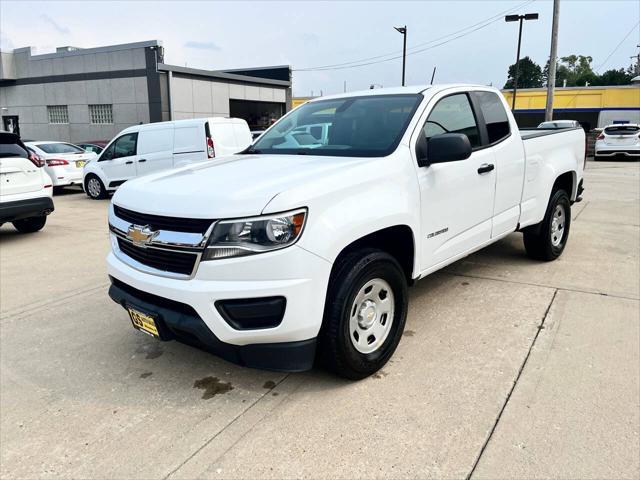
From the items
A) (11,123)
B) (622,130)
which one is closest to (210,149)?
(622,130)

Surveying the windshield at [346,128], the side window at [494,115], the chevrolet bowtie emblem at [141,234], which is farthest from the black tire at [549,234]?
the chevrolet bowtie emblem at [141,234]

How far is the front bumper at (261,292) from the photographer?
8.78 feet

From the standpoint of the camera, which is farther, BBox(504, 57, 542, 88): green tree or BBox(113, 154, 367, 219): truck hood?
BBox(504, 57, 542, 88): green tree

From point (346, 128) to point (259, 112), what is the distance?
31960 mm

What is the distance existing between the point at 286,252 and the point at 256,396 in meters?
1.03

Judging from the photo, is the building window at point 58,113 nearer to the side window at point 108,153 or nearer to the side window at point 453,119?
the side window at point 108,153

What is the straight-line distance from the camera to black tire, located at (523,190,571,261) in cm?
555

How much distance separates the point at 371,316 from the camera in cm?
326

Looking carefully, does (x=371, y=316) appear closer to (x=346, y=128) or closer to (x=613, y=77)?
(x=346, y=128)

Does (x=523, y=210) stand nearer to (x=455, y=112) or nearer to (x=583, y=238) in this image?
(x=455, y=112)

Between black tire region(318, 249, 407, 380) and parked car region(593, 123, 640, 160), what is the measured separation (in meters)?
22.3

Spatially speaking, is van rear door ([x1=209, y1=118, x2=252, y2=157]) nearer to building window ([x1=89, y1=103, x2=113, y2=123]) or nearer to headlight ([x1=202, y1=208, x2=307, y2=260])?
headlight ([x1=202, y1=208, x2=307, y2=260])

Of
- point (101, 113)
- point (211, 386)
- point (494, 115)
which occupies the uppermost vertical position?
point (101, 113)

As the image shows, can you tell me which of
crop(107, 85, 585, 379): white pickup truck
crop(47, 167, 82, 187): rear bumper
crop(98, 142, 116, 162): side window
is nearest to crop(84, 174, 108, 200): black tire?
crop(98, 142, 116, 162): side window
